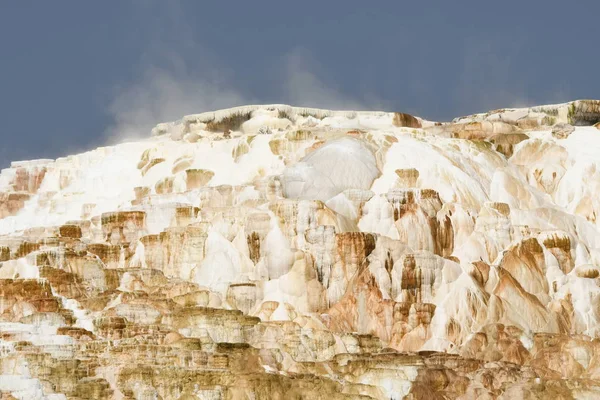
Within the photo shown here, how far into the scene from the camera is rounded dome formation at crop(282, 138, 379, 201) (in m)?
61.0

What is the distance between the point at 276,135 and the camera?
223 ft

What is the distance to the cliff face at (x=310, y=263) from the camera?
46125mm

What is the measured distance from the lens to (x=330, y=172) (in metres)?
62.0

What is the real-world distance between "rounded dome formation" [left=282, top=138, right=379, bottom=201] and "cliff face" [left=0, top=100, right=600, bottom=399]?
0.08 meters

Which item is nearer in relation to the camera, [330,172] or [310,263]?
[310,263]

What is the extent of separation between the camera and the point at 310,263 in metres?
55.2

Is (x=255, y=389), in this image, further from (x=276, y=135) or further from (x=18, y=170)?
(x=18, y=170)

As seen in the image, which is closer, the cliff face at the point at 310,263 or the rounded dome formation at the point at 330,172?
the cliff face at the point at 310,263

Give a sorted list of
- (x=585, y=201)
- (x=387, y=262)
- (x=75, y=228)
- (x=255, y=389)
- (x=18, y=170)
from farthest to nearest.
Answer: (x=18, y=170)
(x=585, y=201)
(x=75, y=228)
(x=387, y=262)
(x=255, y=389)

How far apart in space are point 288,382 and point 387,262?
437 inches

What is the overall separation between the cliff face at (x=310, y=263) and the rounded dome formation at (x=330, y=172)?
76 millimetres

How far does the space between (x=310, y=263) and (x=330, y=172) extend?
7502 mm

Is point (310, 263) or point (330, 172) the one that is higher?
point (330, 172)

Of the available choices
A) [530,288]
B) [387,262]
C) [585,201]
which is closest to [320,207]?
[387,262]
